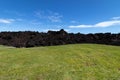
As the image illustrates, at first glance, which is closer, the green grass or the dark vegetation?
the green grass

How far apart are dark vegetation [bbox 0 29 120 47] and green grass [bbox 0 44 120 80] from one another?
12.1 meters

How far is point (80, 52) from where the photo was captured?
21.0m

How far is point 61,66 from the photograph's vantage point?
15.9m

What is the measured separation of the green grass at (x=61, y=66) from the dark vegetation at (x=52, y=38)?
12.1 m

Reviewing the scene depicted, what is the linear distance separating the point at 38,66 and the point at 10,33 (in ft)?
82.6

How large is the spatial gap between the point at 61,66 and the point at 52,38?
62.7 ft

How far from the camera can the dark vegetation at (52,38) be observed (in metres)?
32.7

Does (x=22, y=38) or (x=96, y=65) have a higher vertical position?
(x=22, y=38)

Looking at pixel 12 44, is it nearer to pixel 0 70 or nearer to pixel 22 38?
pixel 22 38

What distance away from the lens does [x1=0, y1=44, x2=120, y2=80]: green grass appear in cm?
1377

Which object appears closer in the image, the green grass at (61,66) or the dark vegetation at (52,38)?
the green grass at (61,66)

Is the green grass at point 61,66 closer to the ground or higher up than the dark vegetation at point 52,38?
closer to the ground

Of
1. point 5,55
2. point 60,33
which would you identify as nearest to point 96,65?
point 5,55

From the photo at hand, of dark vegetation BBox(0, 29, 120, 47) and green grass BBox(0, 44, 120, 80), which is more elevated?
dark vegetation BBox(0, 29, 120, 47)
